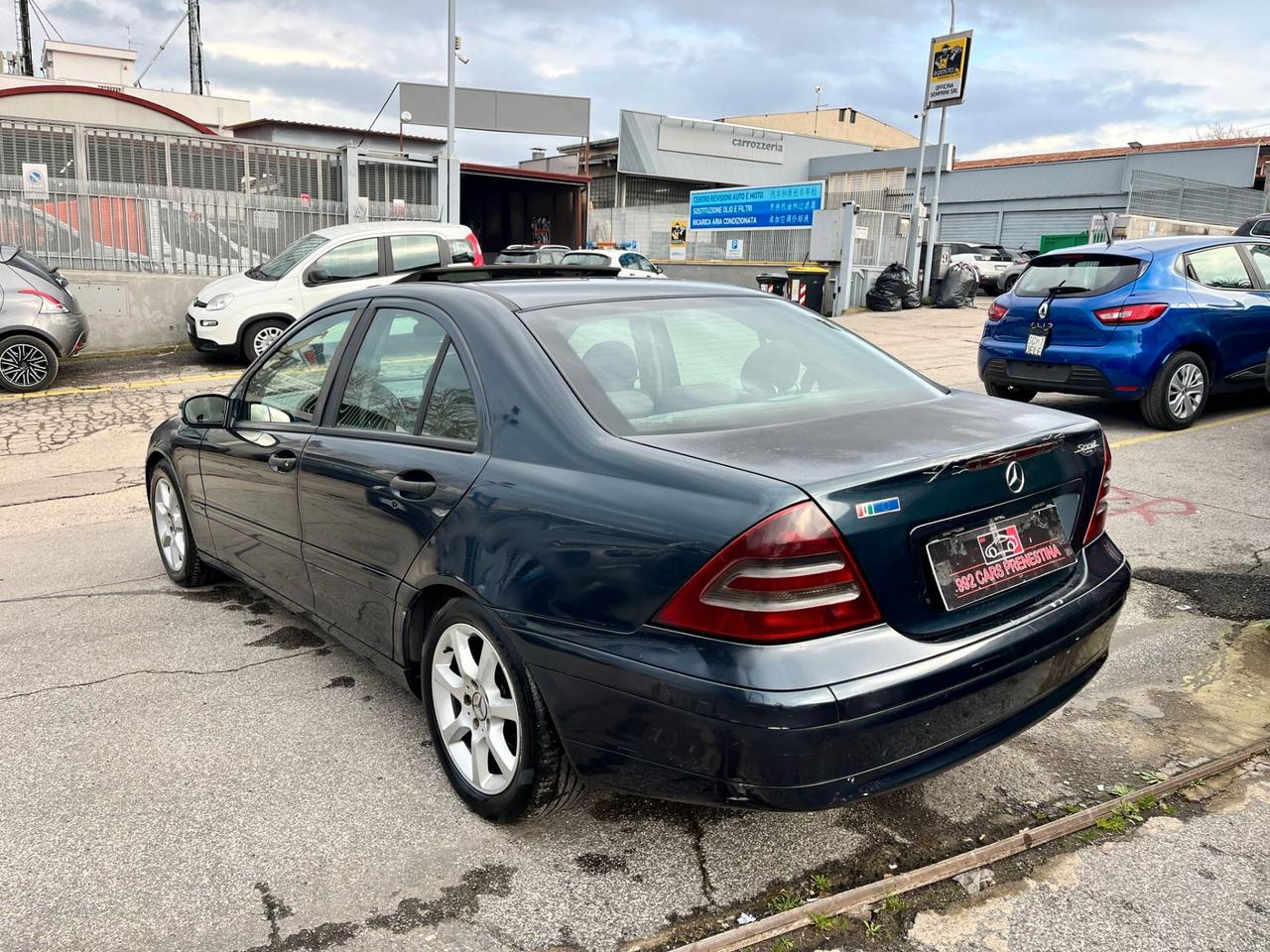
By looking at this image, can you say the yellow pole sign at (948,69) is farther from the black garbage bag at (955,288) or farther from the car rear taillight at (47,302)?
the car rear taillight at (47,302)

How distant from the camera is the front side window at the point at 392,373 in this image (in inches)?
124

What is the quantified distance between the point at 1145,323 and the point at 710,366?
6.04 metres

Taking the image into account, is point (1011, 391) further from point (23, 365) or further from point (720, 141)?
point (720, 141)

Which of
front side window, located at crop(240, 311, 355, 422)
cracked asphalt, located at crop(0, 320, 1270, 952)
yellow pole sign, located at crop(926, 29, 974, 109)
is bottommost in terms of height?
cracked asphalt, located at crop(0, 320, 1270, 952)

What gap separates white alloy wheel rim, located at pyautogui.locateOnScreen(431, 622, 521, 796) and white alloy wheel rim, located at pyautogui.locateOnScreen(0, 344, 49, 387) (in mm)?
10179

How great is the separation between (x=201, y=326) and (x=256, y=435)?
31.5 feet

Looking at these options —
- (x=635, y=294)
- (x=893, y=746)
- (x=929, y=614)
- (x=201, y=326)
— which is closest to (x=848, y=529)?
(x=929, y=614)

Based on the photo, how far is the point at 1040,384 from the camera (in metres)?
8.29

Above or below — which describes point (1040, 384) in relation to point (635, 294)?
below

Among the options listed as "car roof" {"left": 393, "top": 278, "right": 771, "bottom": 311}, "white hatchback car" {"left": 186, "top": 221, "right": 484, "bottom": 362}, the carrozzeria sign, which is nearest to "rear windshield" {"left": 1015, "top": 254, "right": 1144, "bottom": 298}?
"car roof" {"left": 393, "top": 278, "right": 771, "bottom": 311}

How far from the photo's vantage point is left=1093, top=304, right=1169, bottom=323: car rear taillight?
7.72 m

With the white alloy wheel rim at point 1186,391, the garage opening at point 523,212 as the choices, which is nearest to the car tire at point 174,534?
the white alloy wheel rim at point 1186,391

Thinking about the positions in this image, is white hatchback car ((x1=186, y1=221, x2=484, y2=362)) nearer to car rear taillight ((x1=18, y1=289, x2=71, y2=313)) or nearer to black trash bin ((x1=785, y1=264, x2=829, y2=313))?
car rear taillight ((x1=18, y1=289, x2=71, y2=313))

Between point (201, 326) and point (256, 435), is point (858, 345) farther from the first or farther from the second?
point (201, 326)
